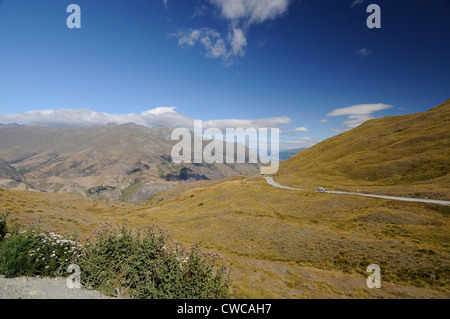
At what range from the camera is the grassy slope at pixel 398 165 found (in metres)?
49.2

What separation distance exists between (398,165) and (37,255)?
91073mm

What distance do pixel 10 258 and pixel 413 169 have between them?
3523 inches

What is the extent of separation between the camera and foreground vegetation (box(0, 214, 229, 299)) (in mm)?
9492

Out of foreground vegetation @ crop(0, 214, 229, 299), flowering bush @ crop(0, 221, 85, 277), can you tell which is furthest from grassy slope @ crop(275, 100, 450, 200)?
flowering bush @ crop(0, 221, 85, 277)

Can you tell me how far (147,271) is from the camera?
406 inches

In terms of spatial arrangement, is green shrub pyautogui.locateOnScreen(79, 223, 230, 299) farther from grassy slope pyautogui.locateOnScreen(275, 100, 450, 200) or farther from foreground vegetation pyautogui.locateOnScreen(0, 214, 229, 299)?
grassy slope pyautogui.locateOnScreen(275, 100, 450, 200)

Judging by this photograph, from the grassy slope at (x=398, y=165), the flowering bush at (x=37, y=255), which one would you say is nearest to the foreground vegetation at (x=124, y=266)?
the flowering bush at (x=37, y=255)

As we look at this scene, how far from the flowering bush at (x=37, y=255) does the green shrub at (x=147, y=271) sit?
1.14 metres

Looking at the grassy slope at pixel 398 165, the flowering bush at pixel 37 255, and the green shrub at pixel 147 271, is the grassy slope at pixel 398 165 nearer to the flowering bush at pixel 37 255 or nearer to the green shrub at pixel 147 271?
the green shrub at pixel 147 271

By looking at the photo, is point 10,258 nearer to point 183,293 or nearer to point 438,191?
point 183,293

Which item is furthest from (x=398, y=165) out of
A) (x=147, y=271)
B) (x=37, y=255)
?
(x=37, y=255)

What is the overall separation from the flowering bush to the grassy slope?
54.2m
